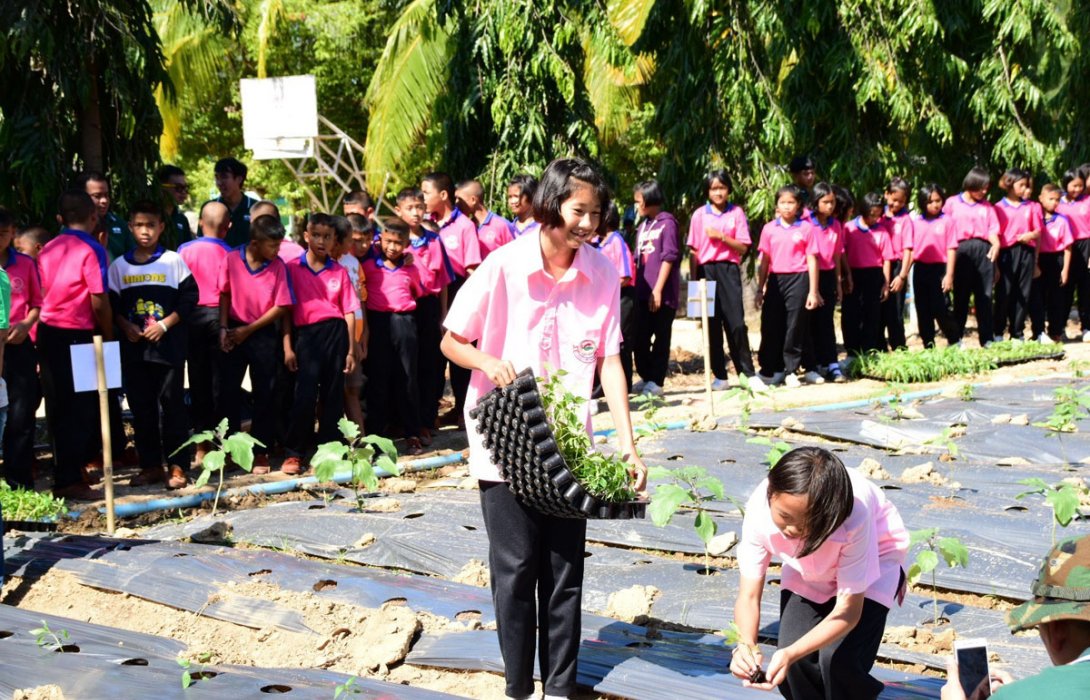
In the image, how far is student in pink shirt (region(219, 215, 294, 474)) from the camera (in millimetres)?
7719

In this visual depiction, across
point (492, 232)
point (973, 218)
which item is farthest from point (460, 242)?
point (973, 218)

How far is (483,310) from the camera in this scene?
12.9 feet

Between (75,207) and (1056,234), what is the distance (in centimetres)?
1033

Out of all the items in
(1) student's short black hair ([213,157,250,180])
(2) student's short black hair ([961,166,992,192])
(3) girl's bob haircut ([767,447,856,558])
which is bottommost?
(3) girl's bob haircut ([767,447,856,558])

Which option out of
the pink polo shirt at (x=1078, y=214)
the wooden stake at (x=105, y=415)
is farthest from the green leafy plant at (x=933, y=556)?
the pink polo shirt at (x=1078, y=214)

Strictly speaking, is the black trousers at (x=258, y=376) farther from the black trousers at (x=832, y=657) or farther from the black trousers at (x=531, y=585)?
A: the black trousers at (x=832, y=657)

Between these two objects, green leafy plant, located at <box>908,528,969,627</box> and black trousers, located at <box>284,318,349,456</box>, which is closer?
green leafy plant, located at <box>908,528,969,627</box>

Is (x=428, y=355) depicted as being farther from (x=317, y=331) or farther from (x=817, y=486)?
(x=817, y=486)

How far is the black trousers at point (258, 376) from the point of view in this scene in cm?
784

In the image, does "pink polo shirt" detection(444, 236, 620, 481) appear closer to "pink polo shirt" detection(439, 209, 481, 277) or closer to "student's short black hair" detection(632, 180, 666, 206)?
"pink polo shirt" detection(439, 209, 481, 277)

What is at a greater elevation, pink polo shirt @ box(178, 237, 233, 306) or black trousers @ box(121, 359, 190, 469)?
pink polo shirt @ box(178, 237, 233, 306)

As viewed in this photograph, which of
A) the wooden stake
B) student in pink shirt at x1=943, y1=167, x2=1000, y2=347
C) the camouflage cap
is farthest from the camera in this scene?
student in pink shirt at x1=943, y1=167, x2=1000, y2=347

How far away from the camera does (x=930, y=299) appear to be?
12898 mm

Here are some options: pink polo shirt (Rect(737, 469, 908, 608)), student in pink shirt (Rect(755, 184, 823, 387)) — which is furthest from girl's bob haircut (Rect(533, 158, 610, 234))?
student in pink shirt (Rect(755, 184, 823, 387))
